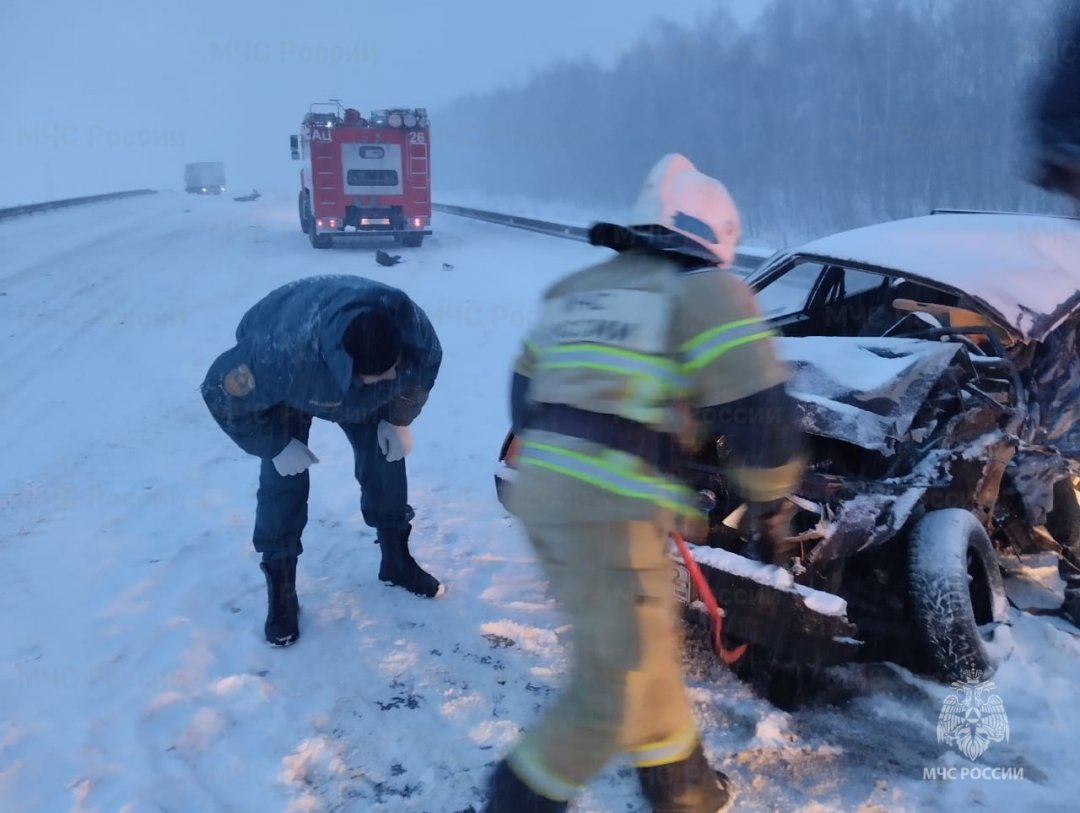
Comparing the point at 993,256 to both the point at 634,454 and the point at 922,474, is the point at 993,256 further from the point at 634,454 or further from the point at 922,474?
the point at 634,454

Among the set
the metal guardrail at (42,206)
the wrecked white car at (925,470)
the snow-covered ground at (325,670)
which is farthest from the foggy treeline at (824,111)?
the metal guardrail at (42,206)

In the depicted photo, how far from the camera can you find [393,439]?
3.46m

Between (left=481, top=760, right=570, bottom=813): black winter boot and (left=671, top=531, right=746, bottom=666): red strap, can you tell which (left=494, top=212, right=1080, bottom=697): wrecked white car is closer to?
(left=671, top=531, right=746, bottom=666): red strap

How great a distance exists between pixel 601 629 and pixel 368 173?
16.0m

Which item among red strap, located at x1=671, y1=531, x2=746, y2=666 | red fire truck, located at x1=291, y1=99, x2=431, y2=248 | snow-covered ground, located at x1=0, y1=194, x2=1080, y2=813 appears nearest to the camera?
snow-covered ground, located at x1=0, y1=194, x2=1080, y2=813

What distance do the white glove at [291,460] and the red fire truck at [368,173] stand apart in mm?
13810

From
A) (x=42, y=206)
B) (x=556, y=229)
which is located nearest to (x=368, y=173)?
(x=556, y=229)

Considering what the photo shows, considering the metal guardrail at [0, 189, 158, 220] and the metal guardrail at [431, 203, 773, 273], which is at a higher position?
the metal guardrail at [431, 203, 773, 273]

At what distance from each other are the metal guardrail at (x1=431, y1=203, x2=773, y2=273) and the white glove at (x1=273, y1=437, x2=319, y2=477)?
877cm

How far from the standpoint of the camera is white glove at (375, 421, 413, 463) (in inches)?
136

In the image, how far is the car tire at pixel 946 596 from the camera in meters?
2.79

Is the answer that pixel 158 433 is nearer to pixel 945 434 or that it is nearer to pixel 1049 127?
pixel 945 434

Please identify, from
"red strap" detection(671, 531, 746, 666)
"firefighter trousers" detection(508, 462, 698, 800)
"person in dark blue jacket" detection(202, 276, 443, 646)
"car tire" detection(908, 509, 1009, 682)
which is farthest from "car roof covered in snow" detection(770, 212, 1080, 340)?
"firefighter trousers" detection(508, 462, 698, 800)

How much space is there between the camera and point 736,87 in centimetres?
2847
